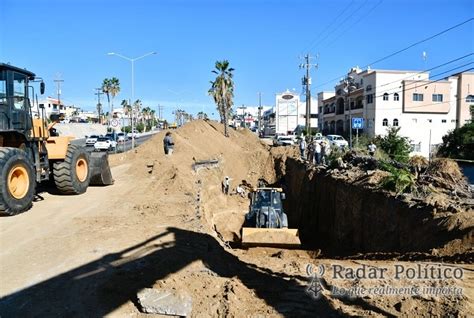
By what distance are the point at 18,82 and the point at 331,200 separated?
582 inches

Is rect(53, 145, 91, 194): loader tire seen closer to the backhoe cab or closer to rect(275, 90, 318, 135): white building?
the backhoe cab

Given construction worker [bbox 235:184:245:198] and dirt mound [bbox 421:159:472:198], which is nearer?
dirt mound [bbox 421:159:472:198]

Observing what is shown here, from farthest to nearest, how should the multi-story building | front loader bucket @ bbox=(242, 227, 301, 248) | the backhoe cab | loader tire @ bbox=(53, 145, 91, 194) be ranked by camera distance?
the multi-story building
front loader bucket @ bbox=(242, 227, 301, 248)
loader tire @ bbox=(53, 145, 91, 194)
the backhoe cab

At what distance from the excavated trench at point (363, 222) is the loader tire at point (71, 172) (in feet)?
31.6

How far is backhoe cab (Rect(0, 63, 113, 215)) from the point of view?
36.6 feet

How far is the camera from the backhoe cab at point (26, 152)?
11.1 m

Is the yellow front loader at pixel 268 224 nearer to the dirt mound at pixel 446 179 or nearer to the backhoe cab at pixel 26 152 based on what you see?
the dirt mound at pixel 446 179

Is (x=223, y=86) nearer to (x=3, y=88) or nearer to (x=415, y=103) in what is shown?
(x=415, y=103)

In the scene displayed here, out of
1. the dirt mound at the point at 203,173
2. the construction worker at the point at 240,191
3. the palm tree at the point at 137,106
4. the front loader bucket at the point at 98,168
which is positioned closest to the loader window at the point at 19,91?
the front loader bucket at the point at 98,168

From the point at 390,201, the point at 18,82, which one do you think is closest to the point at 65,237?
the point at 18,82

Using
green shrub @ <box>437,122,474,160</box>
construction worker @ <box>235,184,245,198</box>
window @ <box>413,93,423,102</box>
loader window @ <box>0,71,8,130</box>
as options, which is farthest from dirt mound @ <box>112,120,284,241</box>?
window @ <box>413,93,423,102</box>

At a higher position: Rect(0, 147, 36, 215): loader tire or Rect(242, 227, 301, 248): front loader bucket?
Rect(0, 147, 36, 215): loader tire

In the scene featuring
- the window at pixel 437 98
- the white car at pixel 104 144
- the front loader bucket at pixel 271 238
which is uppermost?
the window at pixel 437 98

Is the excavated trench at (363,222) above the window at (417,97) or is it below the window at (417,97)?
below
